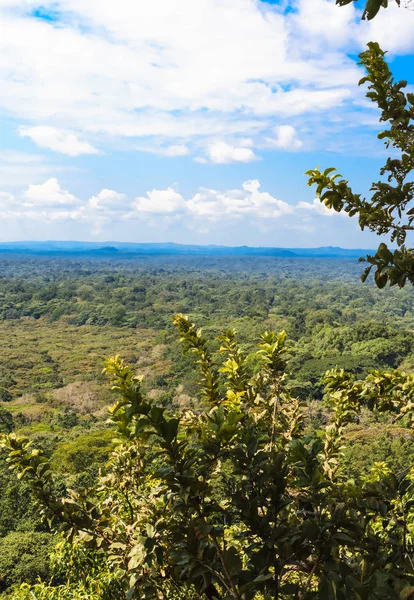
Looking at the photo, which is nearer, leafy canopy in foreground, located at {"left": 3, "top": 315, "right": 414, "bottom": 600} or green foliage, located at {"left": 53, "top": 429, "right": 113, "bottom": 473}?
leafy canopy in foreground, located at {"left": 3, "top": 315, "right": 414, "bottom": 600}

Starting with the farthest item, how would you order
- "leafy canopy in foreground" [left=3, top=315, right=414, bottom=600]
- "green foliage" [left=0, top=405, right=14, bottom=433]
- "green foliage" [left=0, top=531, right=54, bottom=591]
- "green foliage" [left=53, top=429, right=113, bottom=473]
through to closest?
"green foliage" [left=0, top=405, right=14, bottom=433] → "green foliage" [left=53, top=429, right=113, bottom=473] → "green foliage" [left=0, top=531, right=54, bottom=591] → "leafy canopy in foreground" [left=3, top=315, right=414, bottom=600]

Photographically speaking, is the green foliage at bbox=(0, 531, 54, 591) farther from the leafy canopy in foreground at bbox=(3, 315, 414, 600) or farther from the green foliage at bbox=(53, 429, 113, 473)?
the leafy canopy in foreground at bbox=(3, 315, 414, 600)

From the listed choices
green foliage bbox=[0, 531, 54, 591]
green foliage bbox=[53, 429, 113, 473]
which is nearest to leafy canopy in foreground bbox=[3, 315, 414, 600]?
green foliage bbox=[0, 531, 54, 591]

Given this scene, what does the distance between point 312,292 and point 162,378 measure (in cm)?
7938

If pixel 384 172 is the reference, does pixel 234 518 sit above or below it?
below

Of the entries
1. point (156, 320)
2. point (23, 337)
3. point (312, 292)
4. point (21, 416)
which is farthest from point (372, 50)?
point (312, 292)

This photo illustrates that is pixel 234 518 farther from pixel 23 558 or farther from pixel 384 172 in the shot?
pixel 23 558

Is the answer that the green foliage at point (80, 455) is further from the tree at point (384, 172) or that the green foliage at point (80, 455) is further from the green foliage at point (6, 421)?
the tree at point (384, 172)

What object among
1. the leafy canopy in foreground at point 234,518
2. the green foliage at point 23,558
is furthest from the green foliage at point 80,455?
the leafy canopy in foreground at point 234,518

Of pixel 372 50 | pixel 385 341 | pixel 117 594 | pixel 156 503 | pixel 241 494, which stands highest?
pixel 372 50

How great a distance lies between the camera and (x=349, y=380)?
323cm

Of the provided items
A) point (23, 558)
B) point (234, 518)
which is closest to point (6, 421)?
point (23, 558)

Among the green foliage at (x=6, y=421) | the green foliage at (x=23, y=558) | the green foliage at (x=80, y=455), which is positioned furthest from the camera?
the green foliage at (x=6, y=421)

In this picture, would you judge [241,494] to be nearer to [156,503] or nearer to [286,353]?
[156,503]
